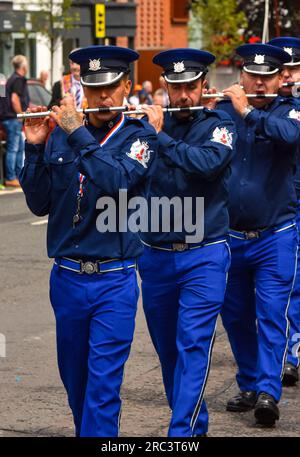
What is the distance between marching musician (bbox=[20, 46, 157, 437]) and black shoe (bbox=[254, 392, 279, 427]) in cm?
150

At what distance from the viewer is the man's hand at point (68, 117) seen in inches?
224

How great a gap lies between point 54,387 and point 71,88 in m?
11.2

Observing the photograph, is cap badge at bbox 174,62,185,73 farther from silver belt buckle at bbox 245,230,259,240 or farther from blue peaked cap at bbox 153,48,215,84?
silver belt buckle at bbox 245,230,259,240

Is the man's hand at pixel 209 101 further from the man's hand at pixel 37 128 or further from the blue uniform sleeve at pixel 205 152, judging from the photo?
the man's hand at pixel 37 128

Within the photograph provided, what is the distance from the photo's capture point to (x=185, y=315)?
6.53m

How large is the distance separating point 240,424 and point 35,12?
27.7m

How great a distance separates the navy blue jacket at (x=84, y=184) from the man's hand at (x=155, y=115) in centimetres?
46

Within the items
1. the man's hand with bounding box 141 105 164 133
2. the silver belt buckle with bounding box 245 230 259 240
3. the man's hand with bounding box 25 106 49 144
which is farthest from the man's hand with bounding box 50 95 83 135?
the silver belt buckle with bounding box 245 230 259 240

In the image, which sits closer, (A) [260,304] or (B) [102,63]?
(B) [102,63]

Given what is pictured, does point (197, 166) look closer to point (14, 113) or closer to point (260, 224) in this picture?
point (260, 224)

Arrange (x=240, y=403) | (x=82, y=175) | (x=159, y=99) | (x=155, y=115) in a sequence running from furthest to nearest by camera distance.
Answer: (x=159, y=99) < (x=240, y=403) < (x=155, y=115) < (x=82, y=175)

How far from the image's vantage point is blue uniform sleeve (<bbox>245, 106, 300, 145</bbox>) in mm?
7363

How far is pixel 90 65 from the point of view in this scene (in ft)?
19.6

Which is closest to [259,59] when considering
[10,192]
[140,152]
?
[140,152]
